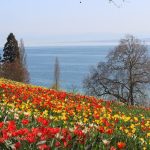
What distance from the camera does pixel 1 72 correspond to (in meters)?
85.7

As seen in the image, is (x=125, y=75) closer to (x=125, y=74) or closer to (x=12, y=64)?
(x=125, y=74)

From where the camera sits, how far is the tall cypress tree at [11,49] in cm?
8781

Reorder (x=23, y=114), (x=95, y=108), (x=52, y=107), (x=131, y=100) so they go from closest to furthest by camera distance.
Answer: (x=23, y=114) → (x=52, y=107) → (x=95, y=108) → (x=131, y=100)

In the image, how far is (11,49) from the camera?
87.9 m

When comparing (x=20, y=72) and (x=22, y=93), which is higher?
(x=22, y=93)

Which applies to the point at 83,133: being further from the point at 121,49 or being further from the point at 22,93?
the point at 121,49

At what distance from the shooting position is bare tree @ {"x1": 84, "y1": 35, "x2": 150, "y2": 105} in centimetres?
6506

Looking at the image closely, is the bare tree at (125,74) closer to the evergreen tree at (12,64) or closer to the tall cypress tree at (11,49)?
the evergreen tree at (12,64)

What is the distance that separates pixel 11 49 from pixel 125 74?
27.7 m

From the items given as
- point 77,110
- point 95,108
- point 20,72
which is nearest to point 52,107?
point 77,110

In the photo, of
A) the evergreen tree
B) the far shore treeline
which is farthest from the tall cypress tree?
the far shore treeline

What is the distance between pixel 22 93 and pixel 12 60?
239 feet

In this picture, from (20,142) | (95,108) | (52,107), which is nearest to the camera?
(20,142)

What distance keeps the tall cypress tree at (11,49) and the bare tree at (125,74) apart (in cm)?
2326
